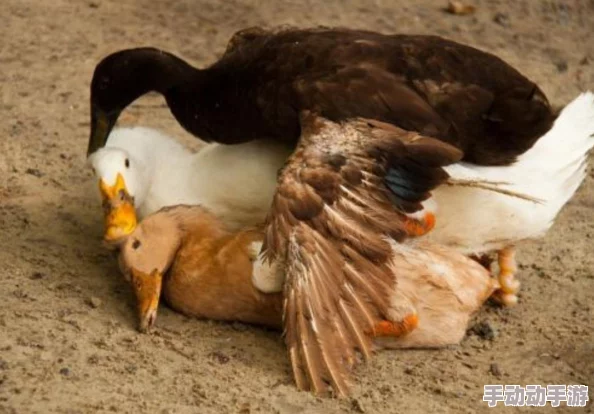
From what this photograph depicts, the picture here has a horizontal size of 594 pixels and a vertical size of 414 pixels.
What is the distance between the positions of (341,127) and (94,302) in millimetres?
995

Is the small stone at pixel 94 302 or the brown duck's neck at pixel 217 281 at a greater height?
the brown duck's neck at pixel 217 281

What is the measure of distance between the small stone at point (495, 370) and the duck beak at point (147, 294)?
1086mm

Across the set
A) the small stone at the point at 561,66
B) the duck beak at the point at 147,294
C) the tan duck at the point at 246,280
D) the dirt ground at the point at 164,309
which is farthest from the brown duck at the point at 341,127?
the small stone at the point at 561,66

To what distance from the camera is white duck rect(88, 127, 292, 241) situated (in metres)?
4.45

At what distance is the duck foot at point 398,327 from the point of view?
4102mm

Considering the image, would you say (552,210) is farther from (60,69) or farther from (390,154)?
(60,69)

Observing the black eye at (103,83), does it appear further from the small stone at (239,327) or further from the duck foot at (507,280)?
the duck foot at (507,280)

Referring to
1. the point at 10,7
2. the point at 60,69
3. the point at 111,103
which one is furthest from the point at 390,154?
the point at 10,7

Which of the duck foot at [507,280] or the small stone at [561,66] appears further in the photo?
→ the small stone at [561,66]

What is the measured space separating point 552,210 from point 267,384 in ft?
4.27

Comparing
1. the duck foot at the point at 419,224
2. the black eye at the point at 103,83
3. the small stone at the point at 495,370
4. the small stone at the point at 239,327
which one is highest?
the duck foot at the point at 419,224

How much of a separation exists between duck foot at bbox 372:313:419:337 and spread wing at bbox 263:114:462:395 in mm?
48

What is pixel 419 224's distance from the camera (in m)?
4.21

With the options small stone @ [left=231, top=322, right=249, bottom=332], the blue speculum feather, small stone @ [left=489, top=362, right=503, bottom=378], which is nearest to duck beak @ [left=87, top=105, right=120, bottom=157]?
small stone @ [left=231, top=322, right=249, bottom=332]
